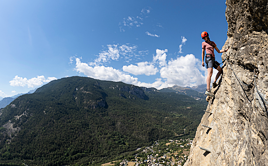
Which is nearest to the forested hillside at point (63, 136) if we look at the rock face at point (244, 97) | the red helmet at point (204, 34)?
the rock face at point (244, 97)

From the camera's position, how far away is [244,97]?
5.84 meters

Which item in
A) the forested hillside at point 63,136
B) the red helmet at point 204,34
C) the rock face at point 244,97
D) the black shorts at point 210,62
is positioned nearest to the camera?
the rock face at point 244,97

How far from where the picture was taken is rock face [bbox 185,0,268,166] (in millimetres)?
4469

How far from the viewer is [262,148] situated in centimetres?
418

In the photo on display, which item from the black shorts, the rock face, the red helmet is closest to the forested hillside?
the rock face

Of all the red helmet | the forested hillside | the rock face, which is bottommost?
the forested hillside

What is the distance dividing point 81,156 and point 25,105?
153 metres

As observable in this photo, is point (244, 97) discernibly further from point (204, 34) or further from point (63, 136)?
point (63, 136)

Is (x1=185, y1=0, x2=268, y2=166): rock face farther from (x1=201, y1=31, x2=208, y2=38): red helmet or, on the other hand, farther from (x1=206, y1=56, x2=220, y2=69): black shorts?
(x1=201, y1=31, x2=208, y2=38): red helmet

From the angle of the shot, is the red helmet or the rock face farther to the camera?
the red helmet

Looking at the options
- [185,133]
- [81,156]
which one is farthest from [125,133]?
[185,133]

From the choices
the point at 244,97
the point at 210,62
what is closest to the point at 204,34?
the point at 210,62

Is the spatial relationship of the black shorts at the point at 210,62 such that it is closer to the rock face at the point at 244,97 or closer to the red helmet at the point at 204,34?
the rock face at the point at 244,97

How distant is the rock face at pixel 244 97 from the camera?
176 inches
